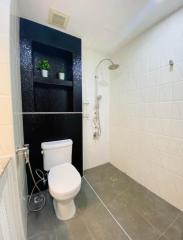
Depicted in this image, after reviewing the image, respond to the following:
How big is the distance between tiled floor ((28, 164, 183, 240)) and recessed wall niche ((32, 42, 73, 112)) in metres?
1.32

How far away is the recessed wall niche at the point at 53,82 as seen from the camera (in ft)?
5.45

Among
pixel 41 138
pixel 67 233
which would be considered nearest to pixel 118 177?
pixel 67 233

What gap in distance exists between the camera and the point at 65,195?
1.15m

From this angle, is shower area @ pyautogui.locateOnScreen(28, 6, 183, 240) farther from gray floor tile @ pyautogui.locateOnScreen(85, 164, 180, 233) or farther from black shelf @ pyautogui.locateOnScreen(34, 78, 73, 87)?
black shelf @ pyautogui.locateOnScreen(34, 78, 73, 87)

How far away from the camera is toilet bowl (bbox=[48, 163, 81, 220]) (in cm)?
116

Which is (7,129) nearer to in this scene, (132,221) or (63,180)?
(63,180)

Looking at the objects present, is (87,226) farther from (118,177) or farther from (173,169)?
(173,169)

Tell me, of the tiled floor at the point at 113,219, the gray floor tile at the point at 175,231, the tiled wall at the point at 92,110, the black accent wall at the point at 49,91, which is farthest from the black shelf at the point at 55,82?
the gray floor tile at the point at 175,231

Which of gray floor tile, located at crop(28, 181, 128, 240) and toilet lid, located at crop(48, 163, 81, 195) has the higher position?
toilet lid, located at crop(48, 163, 81, 195)

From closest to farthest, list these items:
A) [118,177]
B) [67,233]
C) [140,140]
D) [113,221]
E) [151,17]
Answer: [67,233] < [113,221] < [151,17] < [140,140] < [118,177]

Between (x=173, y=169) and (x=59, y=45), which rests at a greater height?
(x=59, y=45)

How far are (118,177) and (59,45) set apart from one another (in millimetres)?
2314

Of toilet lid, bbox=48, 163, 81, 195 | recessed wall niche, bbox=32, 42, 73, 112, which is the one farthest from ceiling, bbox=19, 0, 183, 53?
toilet lid, bbox=48, 163, 81, 195

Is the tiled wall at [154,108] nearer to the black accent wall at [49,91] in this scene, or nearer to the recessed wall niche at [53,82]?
the black accent wall at [49,91]
